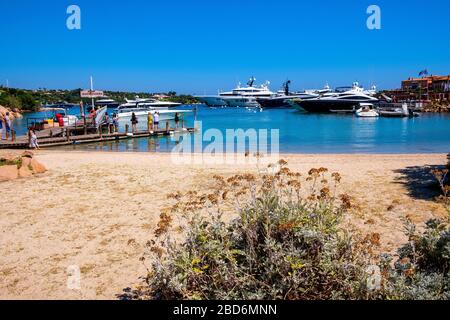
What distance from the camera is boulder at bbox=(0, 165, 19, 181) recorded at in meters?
11.2

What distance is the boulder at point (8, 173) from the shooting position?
11180mm

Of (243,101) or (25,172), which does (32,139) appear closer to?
(25,172)

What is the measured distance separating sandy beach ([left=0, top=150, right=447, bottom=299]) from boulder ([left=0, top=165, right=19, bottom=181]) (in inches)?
25.8

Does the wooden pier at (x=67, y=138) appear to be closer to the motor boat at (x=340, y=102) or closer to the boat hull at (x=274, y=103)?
the motor boat at (x=340, y=102)

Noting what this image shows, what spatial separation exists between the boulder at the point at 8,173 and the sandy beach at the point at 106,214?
0.66m

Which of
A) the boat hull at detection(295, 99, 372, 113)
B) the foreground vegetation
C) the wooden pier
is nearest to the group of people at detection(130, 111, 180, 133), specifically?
the wooden pier

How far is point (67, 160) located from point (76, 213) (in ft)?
28.5

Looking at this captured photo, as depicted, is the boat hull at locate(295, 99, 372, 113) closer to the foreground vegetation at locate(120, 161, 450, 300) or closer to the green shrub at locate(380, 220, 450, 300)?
the green shrub at locate(380, 220, 450, 300)

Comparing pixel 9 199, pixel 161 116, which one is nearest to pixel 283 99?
pixel 161 116

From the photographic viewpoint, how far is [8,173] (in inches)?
446

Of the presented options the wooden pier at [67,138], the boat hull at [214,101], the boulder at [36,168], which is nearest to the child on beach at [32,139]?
the wooden pier at [67,138]

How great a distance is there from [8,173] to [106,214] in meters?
5.57

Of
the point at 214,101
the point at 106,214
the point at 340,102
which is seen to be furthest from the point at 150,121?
the point at 214,101
